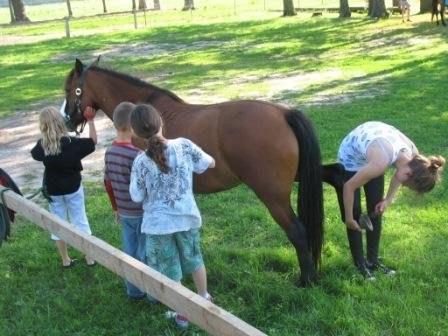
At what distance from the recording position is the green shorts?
3777mm

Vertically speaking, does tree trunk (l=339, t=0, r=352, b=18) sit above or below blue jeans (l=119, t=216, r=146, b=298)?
above

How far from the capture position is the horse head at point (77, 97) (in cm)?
531

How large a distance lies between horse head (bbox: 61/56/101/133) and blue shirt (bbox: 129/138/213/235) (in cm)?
188

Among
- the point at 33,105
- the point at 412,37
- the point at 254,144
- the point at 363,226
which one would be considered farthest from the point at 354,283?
the point at 412,37

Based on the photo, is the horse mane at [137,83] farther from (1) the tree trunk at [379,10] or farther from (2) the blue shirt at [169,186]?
(1) the tree trunk at [379,10]

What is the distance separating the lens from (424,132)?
814 centimetres

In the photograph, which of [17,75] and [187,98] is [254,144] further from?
[17,75]

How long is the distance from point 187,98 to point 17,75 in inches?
259

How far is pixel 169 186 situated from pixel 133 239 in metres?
0.78

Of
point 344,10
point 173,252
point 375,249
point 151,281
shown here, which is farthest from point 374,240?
point 344,10

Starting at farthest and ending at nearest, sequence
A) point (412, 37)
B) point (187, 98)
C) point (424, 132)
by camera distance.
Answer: point (412, 37) → point (187, 98) → point (424, 132)

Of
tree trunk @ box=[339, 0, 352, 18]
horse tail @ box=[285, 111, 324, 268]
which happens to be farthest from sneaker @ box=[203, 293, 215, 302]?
tree trunk @ box=[339, 0, 352, 18]

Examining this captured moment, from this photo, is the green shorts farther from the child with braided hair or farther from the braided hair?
the braided hair

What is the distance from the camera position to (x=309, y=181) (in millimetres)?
4285
